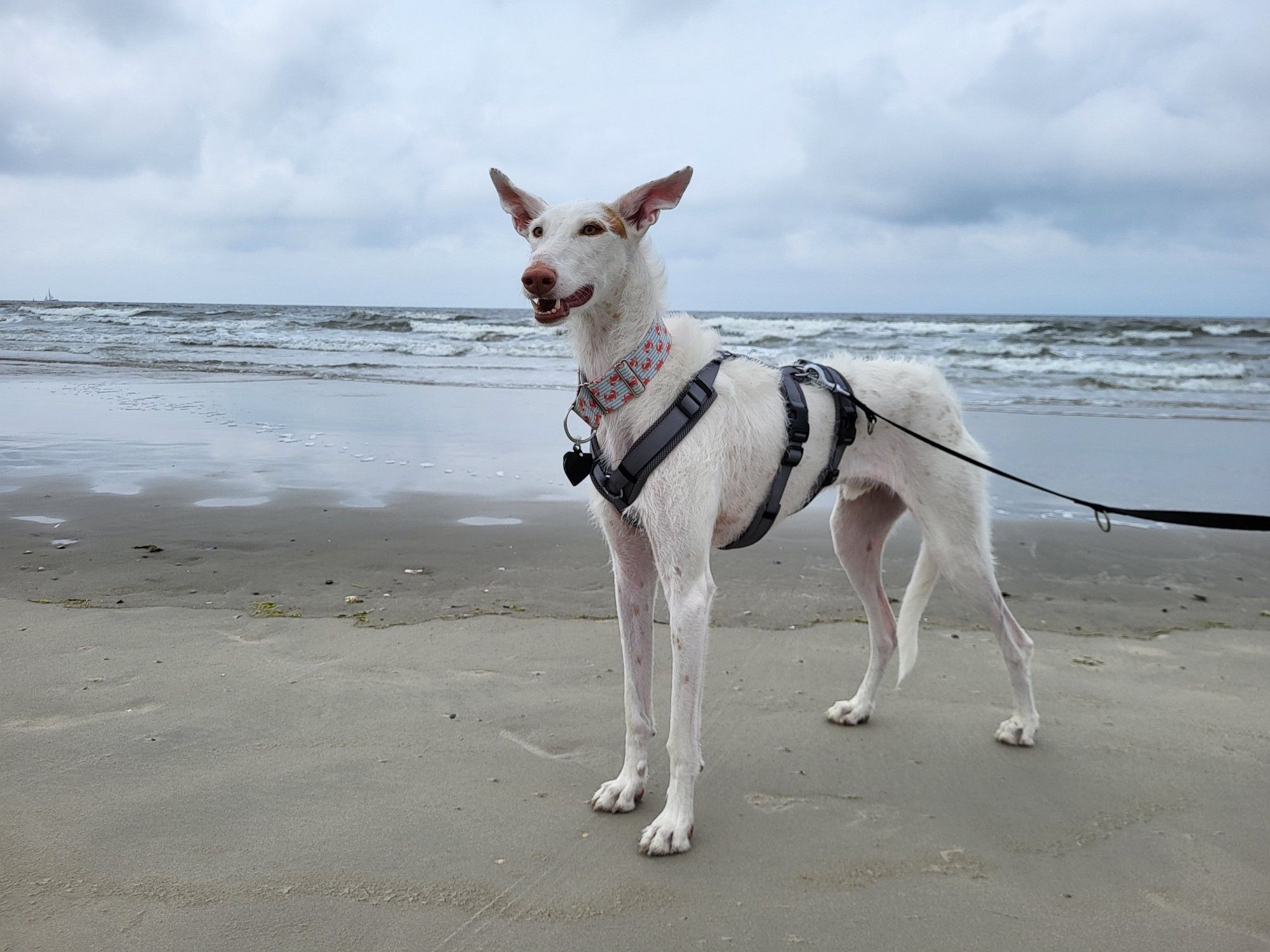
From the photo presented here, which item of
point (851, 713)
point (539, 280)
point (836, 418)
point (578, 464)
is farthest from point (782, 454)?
point (851, 713)

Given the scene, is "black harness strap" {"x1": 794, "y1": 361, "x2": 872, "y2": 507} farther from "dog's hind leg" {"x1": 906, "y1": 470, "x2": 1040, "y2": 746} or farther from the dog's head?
the dog's head

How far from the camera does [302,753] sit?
3.27 metres

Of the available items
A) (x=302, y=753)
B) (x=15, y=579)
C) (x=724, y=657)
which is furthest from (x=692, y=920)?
(x=15, y=579)

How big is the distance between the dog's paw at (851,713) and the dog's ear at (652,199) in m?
2.16

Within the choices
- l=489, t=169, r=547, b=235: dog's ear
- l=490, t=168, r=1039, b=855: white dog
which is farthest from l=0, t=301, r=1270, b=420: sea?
l=489, t=169, r=547, b=235: dog's ear

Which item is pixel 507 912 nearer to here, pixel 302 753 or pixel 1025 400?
pixel 302 753

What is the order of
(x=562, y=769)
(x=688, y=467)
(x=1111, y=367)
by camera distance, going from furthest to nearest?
1. (x=1111, y=367)
2. (x=562, y=769)
3. (x=688, y=467)

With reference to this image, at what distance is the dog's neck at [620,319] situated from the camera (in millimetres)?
2961

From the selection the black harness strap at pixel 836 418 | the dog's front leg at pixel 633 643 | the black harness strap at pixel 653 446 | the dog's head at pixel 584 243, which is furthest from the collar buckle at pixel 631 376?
the black harness strap at pixel 836 418

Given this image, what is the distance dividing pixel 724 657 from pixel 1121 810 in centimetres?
182

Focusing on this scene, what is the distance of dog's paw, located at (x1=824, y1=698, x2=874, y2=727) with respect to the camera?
12.4 feet

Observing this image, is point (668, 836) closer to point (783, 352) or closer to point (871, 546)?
point (871, 546)

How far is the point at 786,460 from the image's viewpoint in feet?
10.6

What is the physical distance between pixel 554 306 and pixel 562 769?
5.62ft
